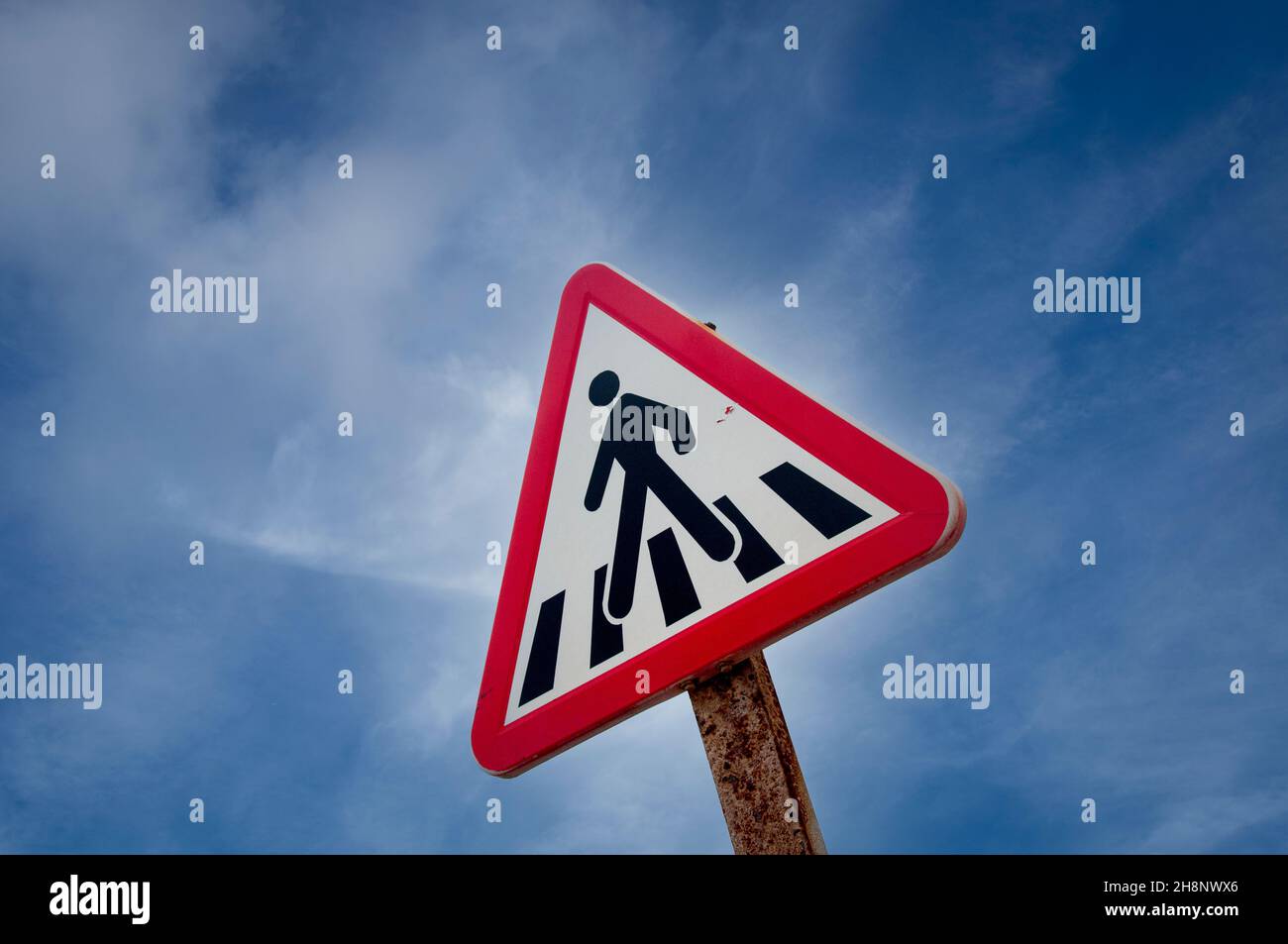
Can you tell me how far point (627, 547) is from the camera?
1.51 meters

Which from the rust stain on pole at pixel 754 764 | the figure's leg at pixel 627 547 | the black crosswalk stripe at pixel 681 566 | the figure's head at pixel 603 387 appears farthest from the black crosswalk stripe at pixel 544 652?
the figure's head at pixel 603 387

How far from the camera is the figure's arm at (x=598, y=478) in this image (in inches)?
62.6

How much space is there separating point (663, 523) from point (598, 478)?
194mm

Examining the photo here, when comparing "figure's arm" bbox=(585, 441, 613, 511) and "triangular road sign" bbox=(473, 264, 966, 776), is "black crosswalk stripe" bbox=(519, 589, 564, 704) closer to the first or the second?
"triangular road sign" bbox=(473, 264, 966, 776)

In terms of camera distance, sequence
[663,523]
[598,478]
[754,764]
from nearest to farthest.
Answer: [754,764] → [663,523] → [598,478]

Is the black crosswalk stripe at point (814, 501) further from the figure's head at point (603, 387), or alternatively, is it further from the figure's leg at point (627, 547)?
the figure's head at point (603, 387)

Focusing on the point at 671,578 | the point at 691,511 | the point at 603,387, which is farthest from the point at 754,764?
the point at 603,387

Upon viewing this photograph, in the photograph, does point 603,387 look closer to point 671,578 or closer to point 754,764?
point 671,578

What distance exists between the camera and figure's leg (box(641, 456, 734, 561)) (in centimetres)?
141

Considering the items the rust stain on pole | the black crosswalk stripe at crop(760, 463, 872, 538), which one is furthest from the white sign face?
the rust stain on pole

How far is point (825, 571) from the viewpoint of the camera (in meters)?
1.29
